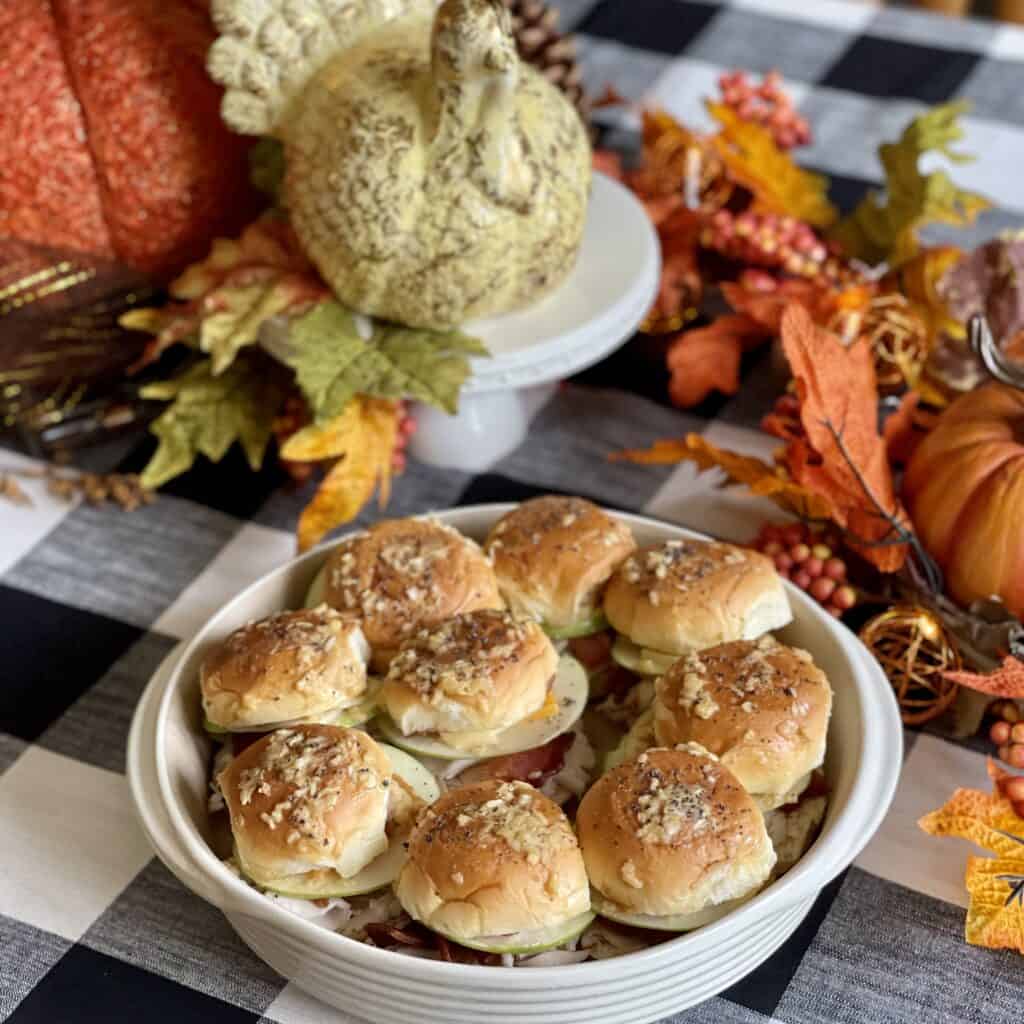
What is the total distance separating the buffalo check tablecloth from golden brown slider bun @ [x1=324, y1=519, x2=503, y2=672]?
0.66 feet

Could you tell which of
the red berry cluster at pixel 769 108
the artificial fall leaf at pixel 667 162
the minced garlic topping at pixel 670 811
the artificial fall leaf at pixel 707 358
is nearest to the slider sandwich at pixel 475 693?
the minced garlic topping at pixel 670 811

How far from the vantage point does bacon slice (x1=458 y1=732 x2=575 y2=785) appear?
0.81 meters

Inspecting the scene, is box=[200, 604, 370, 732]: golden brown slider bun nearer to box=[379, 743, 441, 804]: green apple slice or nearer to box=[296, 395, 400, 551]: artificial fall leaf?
box=[379, 743, 441, 804]: green apple slice

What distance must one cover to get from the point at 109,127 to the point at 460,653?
0.57m

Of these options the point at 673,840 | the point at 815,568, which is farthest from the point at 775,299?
the point at 673,840

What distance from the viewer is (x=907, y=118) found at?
62.0 inches

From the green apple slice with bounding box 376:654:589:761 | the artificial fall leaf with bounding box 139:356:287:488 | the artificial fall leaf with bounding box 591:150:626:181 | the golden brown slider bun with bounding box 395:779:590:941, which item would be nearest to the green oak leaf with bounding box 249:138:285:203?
the artificial fall leaf with bounding box 139:356:287:488

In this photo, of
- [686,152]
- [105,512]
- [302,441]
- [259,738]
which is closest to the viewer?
[259,738]

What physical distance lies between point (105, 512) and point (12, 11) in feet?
1.34

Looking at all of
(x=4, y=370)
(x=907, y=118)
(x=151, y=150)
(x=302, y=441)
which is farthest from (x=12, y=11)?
(x=907, y=118)

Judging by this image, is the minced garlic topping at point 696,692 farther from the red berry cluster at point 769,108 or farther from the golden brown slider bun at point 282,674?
the red berry cluster at point 769,108

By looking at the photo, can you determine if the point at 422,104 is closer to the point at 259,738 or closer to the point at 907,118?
the point at 259,738

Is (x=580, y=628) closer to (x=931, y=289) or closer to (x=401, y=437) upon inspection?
(x=401, y=437)

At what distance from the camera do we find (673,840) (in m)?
0.71
